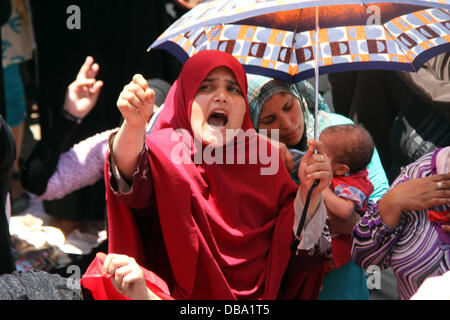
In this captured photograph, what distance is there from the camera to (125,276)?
7.11 feet

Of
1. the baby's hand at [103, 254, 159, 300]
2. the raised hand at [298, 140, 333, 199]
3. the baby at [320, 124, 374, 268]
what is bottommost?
the baby at [320, 124, 374, 268]

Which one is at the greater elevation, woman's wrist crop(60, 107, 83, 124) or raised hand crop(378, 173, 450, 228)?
raised hand crop(378, 173, 450, 228)

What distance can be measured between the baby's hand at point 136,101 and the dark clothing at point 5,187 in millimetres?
499

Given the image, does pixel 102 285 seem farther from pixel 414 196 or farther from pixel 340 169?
pixel 340 169

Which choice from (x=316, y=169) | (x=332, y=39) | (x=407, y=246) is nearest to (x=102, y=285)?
(x=316, y=169)

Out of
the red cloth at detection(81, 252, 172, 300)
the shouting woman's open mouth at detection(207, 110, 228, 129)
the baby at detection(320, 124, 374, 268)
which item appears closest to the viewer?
the red cloth at detection(81, 252, 172, 300)

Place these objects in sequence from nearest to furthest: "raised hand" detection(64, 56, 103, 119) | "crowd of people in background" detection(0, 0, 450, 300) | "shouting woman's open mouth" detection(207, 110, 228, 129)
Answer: "crowd of people in background" detection(0, 0, 450, 300), "shouting woman's open mouth" detection(207, 110, 228, 129), "raised hand" detection(64, 56, 103, 119)

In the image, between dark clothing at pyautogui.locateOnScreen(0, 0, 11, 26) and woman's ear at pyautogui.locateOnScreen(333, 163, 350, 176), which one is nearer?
woman's ear at pyautogui.locateOnScreen(333, 163, 350, 176)

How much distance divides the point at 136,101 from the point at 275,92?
41.9 inches

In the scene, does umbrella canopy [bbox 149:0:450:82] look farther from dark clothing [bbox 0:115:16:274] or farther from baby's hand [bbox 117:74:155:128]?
dark clothing [bbox 0:115:16:274]

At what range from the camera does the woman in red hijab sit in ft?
8.67

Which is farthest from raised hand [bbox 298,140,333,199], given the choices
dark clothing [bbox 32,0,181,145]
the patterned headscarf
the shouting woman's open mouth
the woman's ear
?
dark clothing [bbox 32,0,181,145]

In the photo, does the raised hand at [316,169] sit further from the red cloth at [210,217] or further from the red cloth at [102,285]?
the red cloth at [102,285]
